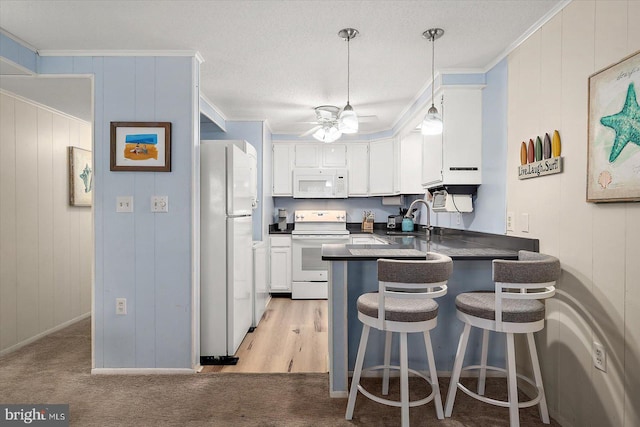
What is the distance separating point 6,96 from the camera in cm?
290

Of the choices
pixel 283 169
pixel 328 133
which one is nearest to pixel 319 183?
pixel 283 169

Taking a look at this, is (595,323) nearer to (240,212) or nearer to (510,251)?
(510,251)

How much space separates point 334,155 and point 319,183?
453mm

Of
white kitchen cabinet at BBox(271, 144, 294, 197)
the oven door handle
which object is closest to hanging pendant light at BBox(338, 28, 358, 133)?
the oven door handle

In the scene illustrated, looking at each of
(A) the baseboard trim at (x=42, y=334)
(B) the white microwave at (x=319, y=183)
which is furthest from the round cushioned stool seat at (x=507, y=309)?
(A) the baseboard trim at (x=42, y=334)

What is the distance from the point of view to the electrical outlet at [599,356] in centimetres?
166

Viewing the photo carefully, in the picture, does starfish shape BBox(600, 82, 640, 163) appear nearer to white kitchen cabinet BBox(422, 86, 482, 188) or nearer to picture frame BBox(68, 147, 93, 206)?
white kitchen cabinet BBox(422, 86, 482, 188)

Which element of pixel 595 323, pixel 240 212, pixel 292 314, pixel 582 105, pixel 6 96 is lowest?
pixel 292 314

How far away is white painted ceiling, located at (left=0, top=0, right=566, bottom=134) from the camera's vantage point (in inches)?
78.7

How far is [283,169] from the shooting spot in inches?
197

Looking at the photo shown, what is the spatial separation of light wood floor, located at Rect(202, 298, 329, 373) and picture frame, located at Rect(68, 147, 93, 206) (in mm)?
2304

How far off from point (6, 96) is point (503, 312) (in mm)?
3929

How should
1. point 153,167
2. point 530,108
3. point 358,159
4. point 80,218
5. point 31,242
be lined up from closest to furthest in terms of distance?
1. point 530,108
2. point 153,167
3. point 31,242
4. point 80,218
5. point 358,159

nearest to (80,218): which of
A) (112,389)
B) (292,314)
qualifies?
(112,389)
